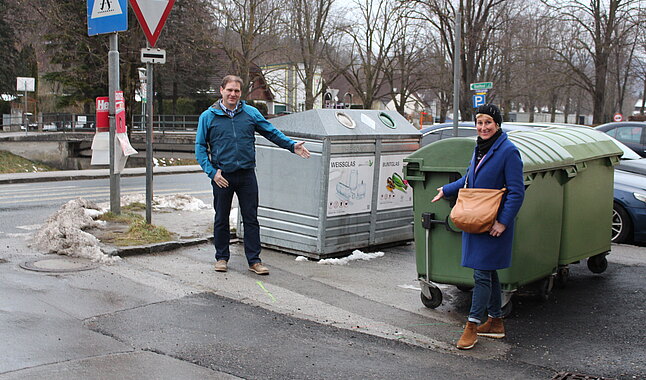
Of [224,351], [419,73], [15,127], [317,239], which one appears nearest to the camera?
[224,351]

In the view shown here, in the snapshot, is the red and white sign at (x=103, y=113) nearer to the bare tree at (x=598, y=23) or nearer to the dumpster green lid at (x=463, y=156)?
the dumpster green lid at (x=463, y=156)

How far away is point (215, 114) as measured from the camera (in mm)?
6816

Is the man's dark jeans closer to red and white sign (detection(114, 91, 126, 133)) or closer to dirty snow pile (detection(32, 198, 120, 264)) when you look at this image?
dirty snow pile (detection(32, 198, 120, 264))

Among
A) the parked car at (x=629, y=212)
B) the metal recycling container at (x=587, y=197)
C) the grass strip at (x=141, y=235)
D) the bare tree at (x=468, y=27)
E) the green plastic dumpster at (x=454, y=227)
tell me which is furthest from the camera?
the bare tree at (x=468, y=27)

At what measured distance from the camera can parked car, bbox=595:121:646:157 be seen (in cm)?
1647

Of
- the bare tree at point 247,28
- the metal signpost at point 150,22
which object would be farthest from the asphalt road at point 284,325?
the bare tree at point 247,28

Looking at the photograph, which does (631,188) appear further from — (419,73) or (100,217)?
(419,73)

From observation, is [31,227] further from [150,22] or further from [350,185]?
[350,185]

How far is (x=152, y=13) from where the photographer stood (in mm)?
8461

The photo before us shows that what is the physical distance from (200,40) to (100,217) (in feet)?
84.9

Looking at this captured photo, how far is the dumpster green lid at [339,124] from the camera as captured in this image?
25.3 ft

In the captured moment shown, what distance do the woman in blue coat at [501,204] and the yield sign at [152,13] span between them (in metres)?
4.86

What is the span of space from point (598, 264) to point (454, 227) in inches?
107

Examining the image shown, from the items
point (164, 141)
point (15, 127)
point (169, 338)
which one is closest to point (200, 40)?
point (164, 141)
